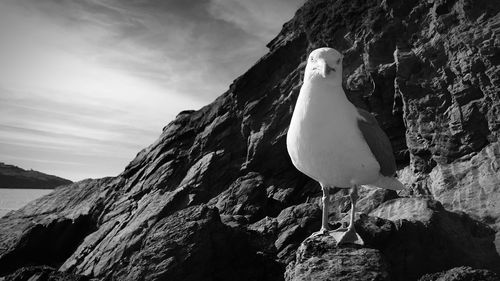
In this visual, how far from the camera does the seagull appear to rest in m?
5.50

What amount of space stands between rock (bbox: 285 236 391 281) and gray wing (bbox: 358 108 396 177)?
4.03 ft

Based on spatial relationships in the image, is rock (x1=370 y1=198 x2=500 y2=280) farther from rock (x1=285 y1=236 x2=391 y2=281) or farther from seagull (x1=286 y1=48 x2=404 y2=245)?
seagull (x1=286 y1=48 x2=404 y2=245)

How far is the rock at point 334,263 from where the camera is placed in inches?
228

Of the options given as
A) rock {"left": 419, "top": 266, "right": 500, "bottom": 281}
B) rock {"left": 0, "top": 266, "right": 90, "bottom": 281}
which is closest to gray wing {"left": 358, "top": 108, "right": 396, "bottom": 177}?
rock {"left": 419, "top": 266, "right": 500, "bottom": 281}

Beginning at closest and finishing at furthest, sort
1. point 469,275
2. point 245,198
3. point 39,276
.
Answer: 1. point 469,275
2. point 39,276
3. point 245,198

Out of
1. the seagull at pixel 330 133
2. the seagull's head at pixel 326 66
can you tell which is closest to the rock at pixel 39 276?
the seagull at pixel 330 133

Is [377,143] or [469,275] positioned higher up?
[377,143]

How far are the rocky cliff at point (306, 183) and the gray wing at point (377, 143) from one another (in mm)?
1282

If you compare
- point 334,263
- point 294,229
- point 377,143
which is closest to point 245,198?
point 294,229

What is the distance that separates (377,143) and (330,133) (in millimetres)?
904

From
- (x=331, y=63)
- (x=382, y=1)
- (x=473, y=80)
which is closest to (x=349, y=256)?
(x=331, y=63)

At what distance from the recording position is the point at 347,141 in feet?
18.2

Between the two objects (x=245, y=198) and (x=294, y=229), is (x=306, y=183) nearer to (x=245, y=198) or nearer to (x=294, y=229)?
(x=245, y=198)

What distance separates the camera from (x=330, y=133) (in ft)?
18.0
